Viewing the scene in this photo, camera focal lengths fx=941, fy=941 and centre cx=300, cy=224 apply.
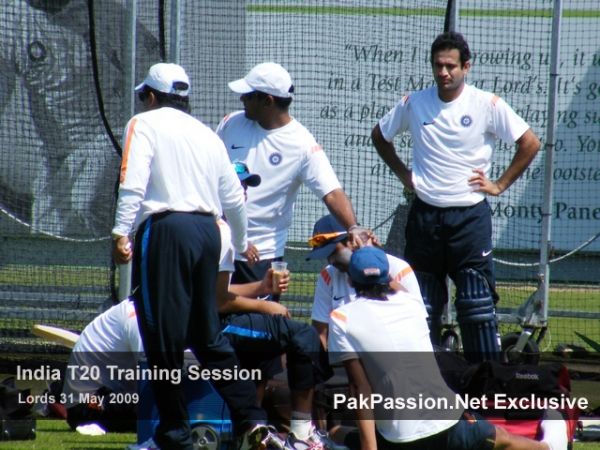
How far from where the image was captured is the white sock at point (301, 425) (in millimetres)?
4465

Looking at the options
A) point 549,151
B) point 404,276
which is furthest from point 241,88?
point 549,151

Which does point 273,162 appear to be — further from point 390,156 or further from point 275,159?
point 390,156

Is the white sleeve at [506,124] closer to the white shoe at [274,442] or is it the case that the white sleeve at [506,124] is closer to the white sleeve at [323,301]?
the white sleeve at [323,301]

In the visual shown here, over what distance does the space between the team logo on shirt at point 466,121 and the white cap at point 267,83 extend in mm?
1072

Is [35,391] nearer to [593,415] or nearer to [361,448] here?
[361,448]

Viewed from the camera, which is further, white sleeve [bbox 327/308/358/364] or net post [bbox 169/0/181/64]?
net post [bbox 169/0/181/64]

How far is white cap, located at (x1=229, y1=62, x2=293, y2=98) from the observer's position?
18.2ft

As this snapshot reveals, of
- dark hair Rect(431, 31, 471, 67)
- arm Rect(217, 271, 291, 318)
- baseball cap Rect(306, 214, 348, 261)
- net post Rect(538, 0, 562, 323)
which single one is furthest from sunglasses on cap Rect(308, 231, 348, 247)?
net post Rect(538, 0, 562, 323)

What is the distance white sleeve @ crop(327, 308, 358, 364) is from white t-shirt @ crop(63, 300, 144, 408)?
56.8 inches

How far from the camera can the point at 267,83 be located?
5.54m

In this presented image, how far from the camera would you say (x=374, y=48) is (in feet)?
27.6

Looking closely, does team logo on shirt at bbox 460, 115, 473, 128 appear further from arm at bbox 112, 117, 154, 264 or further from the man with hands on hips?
arm at bbox 112, 117, 154, 264

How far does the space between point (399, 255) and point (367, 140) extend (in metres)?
1.25

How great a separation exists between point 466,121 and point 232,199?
1834 millimetres
